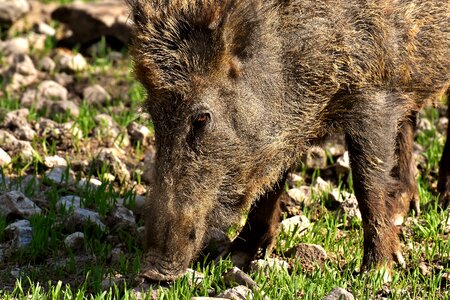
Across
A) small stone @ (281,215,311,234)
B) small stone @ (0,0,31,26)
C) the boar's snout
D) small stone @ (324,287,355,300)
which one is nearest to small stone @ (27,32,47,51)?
small stone @ (0,0,31,26)

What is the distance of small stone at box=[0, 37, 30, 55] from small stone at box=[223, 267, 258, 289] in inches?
182

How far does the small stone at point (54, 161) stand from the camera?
7.23m

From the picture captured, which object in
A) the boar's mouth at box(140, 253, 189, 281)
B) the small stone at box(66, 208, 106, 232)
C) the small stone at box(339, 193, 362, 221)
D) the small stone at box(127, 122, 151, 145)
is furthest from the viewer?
the small stone at box(127, 122, 151, 145)

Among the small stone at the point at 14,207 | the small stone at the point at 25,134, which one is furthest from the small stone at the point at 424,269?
the small stone at the point at 25,134

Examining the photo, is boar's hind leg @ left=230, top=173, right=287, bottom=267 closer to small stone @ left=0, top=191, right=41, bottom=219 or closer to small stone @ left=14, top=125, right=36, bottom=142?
small stone @ left=0, top=191, right=41, bottom=219

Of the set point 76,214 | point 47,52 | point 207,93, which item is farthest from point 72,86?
point 207,93

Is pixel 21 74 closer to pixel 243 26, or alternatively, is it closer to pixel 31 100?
pixel 31 100

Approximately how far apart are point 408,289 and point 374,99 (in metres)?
1.16

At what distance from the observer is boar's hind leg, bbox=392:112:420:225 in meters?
6.85

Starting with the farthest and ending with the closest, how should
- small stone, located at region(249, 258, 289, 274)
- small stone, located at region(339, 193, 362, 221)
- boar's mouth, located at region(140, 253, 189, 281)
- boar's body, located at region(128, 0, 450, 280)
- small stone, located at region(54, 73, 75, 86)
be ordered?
small stone, located at region(54, 73, 75, 86), small stone, located at region(339, 193, 362, 221), small stone, located at region(249, 258, 289, 274), boar's body, located at region(128, 0, 450, 280), boar's mouth, located at region(140, 253, 189, 281)

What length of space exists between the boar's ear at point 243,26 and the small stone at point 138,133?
247cm

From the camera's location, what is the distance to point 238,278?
546cm

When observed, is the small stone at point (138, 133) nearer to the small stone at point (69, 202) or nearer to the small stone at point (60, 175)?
the small stone at point (60, 175)

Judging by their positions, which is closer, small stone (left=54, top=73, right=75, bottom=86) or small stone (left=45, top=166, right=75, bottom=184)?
small stone (left=45, top=166, right=75, bottom=184)
